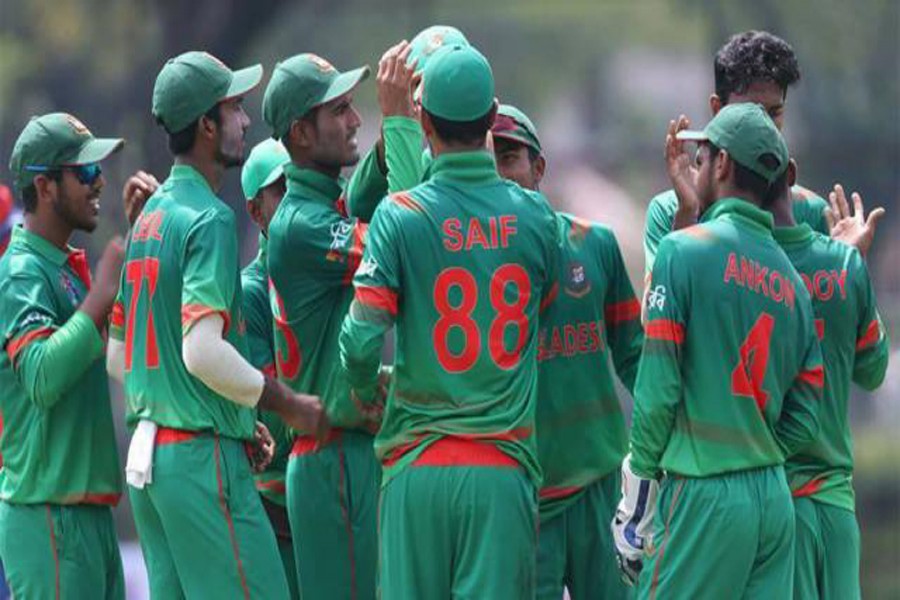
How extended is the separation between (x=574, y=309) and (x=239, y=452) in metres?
1.44

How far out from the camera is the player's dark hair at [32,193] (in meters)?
8.60

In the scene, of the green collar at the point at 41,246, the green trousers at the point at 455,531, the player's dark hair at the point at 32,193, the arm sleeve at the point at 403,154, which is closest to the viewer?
the green trousers at the point at 455,531

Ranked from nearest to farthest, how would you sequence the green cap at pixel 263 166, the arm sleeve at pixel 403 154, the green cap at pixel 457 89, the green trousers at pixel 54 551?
1. the green cap at pixel 457 89
2. the arm sleeve at pixel 403 154
3. the green trousers at pixel 54 551
4. the green cap at pixel 263 166

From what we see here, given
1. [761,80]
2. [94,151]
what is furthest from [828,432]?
[94,151]

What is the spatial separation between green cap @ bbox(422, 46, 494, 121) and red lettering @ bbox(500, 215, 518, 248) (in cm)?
38

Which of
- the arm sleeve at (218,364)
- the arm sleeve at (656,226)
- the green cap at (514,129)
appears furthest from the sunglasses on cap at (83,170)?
the arm sleeve at (656,226)

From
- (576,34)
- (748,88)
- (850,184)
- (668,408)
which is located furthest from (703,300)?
(576,34)

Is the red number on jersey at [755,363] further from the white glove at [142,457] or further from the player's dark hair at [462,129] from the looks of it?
the white glove at [142,457]

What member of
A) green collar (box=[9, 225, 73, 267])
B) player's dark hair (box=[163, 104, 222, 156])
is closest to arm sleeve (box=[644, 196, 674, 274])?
player's dark hair (box=[163, 104, 222, 156])

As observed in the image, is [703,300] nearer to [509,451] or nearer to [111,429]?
[509,451]

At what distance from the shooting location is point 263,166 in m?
9.16

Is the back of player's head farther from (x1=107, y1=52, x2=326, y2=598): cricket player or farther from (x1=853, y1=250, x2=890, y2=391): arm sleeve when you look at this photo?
(x1=853, y1=250, x2=890, y2=391): arm sleeve

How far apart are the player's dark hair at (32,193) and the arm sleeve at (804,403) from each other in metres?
2.98

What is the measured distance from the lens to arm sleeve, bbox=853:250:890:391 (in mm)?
8219
